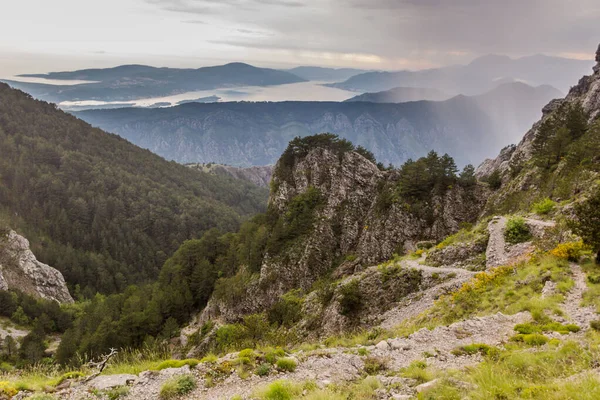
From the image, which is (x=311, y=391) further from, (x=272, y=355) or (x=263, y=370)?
(x=272, y=355)

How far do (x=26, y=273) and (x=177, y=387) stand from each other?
450ft

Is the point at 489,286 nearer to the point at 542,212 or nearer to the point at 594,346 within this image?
the point at 594,346

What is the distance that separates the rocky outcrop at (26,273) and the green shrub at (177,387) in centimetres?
12826

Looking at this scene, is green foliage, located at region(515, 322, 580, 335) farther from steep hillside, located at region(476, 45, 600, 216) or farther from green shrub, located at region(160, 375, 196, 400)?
steep hillside, located at region(476, 45, 600, 216)

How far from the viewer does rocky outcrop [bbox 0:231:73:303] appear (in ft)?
360

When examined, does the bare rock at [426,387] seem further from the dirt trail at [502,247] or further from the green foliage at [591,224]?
the dirt trail at [502,247]

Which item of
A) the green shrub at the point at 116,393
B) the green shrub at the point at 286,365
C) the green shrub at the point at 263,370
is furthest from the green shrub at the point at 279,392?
A: the green shrub at the point at 116,393

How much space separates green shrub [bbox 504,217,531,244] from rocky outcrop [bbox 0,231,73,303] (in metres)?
134

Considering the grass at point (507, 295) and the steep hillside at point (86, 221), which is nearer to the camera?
the grass at point (507, 295)

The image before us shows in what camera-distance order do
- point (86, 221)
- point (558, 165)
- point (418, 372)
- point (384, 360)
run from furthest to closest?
point (86, 221), point (558, 165), point (384, 360), point (418, 372)

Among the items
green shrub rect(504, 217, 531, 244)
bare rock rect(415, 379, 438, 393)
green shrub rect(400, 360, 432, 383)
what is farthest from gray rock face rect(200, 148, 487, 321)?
bare rock rect(415, 379, 438, 393)

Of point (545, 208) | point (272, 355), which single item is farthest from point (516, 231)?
point (272, 355)

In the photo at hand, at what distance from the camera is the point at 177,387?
11.8 m

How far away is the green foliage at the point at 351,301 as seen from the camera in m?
32.2
